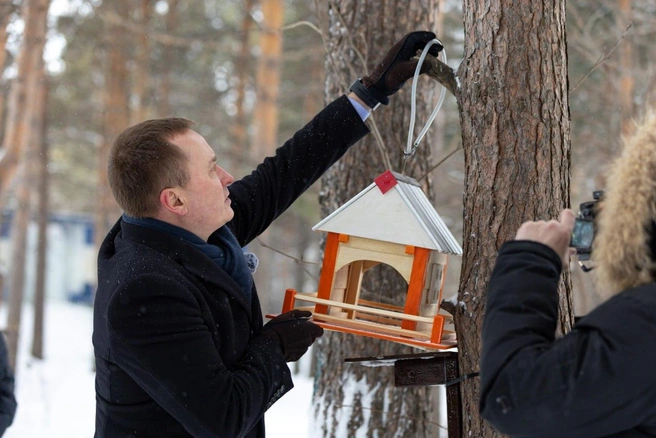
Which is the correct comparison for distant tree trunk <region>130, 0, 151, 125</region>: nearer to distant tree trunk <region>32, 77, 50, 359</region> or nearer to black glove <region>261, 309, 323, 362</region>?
distant tree trunk <region>32, 77, 50, 359</region>

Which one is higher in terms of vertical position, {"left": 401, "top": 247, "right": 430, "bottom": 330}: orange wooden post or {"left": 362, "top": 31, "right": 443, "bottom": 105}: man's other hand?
{"left": 362, "top": 31, "right": 443, "bottom": 105}: man's other hand

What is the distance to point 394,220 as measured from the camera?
7.61 ft

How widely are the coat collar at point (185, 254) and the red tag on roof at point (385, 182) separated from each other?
1.86ft

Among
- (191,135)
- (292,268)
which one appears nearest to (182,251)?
(191,135)

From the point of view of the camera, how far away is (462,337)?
2.36 m

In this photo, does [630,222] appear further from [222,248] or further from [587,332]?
[222,248]

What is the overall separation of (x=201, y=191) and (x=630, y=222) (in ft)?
3.97

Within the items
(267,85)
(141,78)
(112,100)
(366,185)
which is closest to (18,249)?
(112,100)

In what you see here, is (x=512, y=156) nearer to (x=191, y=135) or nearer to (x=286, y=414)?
(x=191, y=135)

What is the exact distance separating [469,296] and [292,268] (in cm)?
2020

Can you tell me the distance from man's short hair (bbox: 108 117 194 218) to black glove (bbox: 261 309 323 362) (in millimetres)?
504

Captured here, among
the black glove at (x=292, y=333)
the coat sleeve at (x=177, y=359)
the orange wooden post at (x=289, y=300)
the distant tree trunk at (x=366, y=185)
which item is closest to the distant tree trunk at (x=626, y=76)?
the distant tree trunk at (x=366, y=185)

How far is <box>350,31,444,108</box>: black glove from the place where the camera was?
2482mm

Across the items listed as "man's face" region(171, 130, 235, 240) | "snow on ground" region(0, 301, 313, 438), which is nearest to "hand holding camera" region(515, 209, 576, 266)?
"man's face" region(171, 130, 235, 240)
